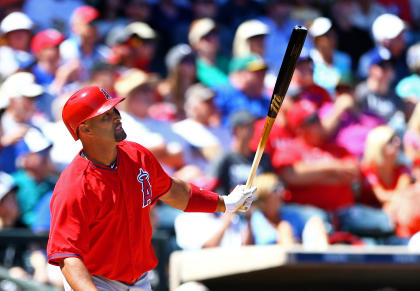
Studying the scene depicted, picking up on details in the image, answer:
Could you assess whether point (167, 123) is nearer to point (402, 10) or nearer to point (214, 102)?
point (214, 102)

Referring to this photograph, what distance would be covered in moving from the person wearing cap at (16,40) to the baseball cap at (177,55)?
1.32 metres

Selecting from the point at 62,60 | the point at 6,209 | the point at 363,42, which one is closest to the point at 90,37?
the point at 62,60

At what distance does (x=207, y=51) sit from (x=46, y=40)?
1.63m

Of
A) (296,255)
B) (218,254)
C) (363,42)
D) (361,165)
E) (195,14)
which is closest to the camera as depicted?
(296,255)

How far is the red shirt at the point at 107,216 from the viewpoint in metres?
3.35

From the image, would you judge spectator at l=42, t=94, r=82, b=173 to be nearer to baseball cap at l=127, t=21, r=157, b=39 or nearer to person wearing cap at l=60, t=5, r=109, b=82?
person wearing cap at l=60, t=5, r=109, b=82

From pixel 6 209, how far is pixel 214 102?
2.29 metres

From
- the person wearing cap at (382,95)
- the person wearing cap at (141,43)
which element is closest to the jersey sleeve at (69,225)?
the person wearing cap at (141,43)

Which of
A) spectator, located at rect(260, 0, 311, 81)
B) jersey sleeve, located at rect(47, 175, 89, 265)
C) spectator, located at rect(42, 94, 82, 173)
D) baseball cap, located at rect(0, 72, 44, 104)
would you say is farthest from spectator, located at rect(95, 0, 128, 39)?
jersey sleeve, located at rect(47, 175, 89, 265)

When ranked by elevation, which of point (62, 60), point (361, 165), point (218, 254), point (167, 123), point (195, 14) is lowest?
point (218, 254)

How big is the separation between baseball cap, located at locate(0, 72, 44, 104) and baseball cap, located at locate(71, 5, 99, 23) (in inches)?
40.6

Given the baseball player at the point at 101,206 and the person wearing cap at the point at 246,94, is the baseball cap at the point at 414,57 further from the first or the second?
the baseball player at the point at 101,206

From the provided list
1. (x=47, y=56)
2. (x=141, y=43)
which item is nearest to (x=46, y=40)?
(x=47, y=56)

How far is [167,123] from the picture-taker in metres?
6.59
